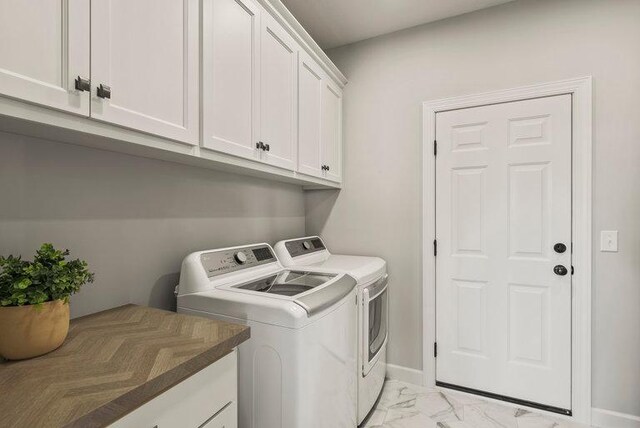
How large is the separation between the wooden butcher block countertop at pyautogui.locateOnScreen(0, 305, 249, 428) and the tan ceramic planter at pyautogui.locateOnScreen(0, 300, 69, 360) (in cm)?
3

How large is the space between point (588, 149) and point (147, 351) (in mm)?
2430

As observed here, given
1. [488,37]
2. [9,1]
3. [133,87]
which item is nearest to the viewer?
[9,1]

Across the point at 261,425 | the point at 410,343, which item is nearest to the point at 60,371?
the point at 261,425

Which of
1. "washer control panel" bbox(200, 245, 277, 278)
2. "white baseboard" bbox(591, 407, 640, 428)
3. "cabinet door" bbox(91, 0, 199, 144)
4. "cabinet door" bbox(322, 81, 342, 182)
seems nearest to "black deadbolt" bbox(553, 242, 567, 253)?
"white baseboard" bbox(591, 407, 640, 428)

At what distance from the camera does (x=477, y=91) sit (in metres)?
2.17

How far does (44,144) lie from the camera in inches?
41.7

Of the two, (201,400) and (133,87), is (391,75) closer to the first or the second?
(133,87)

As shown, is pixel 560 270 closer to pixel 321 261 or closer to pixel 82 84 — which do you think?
pixel 321 261

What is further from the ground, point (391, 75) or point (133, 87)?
point (391, 75)

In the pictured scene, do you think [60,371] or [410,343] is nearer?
[60,371]

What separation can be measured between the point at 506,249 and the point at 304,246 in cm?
136

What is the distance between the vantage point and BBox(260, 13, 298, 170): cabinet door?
1614mm

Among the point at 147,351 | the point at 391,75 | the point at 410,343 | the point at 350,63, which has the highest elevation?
the point at 350,63

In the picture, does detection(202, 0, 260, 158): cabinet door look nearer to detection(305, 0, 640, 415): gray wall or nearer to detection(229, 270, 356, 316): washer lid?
detection(229, 270, 356, 316): washer lid
